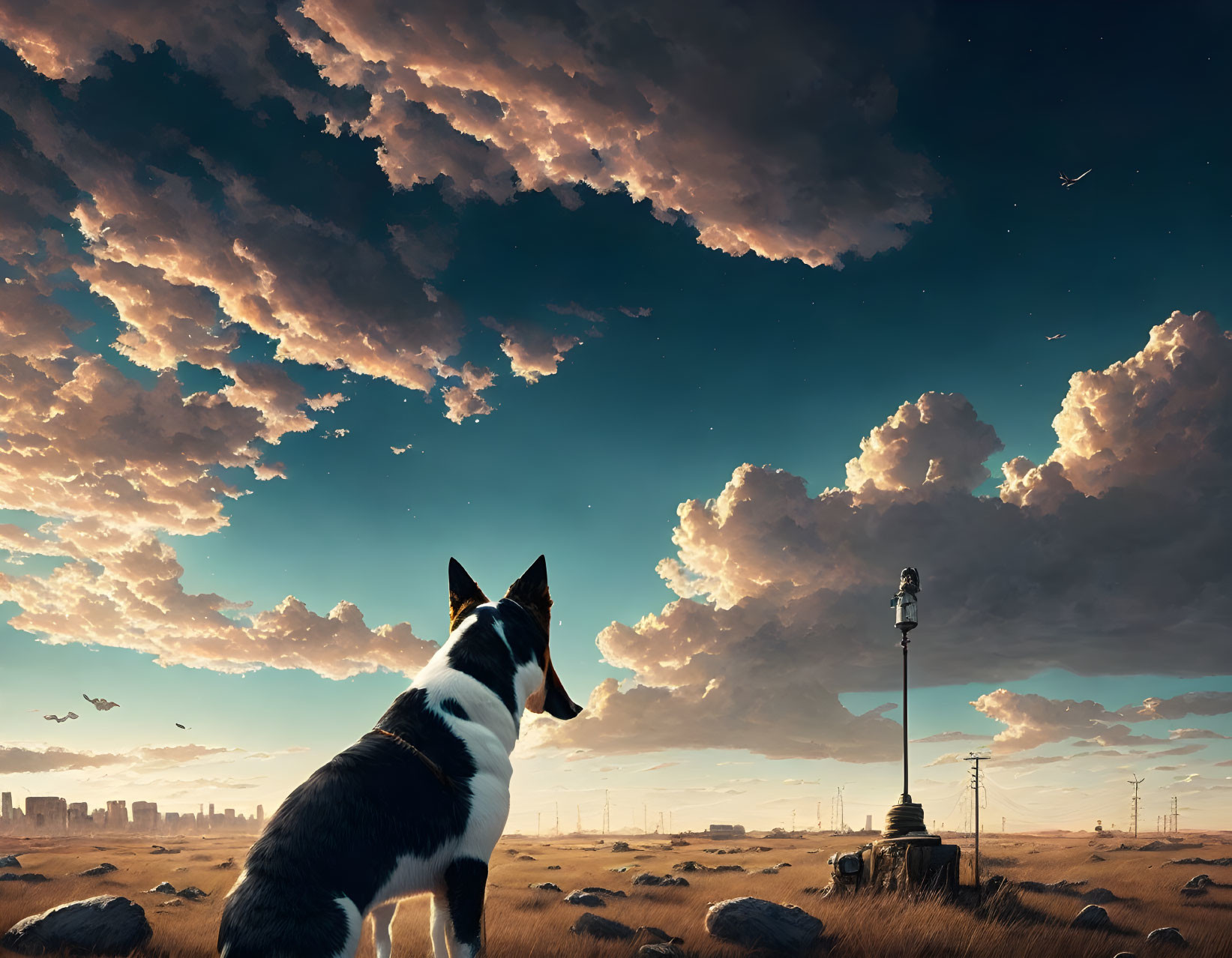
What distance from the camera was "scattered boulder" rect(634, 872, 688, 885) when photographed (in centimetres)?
2519

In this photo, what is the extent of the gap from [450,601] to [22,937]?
10658 millimetres

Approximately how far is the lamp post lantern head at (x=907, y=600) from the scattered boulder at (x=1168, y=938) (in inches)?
257

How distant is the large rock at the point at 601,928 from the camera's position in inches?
525

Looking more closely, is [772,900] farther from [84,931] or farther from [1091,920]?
[84,931]

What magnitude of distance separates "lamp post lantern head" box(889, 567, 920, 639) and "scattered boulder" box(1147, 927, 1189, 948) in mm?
6517

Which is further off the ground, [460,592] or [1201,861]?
[460,592]

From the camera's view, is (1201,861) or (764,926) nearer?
(764,926)

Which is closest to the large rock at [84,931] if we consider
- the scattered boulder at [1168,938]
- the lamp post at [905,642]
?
the lamp post at [905,642]

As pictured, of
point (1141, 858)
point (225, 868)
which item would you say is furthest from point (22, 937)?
point (1141, 858)

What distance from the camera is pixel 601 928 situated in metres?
13.5

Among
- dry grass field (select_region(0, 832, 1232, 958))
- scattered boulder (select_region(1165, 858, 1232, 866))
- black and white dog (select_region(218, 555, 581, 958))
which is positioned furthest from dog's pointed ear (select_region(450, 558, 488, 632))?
scattered boulder (select_region(1165, 858, 1232, 866))

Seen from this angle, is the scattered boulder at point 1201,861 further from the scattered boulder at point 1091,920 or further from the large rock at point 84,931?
the large rock at point 84,931

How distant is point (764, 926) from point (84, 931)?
10245mm

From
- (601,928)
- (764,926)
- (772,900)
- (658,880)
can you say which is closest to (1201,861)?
(658,880)
